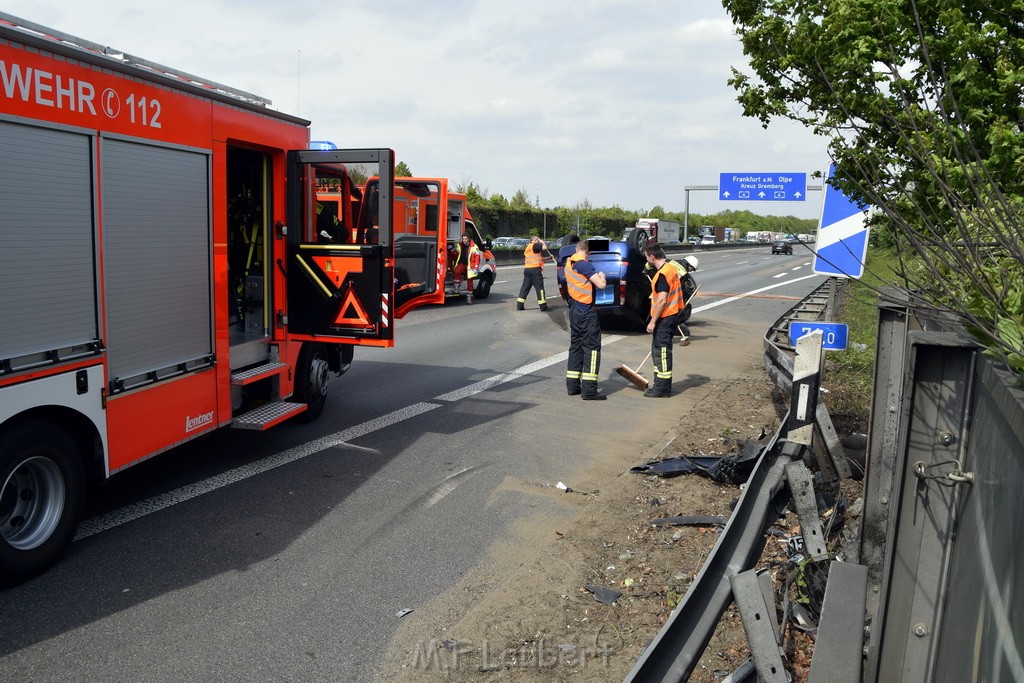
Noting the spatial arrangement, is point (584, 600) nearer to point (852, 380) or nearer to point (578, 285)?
point (578, 285)

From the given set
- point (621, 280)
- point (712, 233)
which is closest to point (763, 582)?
point (621, 280)

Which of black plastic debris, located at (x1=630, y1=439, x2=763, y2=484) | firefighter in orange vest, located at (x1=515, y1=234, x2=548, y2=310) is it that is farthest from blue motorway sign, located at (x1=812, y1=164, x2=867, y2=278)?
firefighter in orange vest, located at (x1=515, y1=234, x2=548, y2=310)

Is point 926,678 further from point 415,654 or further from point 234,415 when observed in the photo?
point 234,415

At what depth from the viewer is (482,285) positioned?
2083cm

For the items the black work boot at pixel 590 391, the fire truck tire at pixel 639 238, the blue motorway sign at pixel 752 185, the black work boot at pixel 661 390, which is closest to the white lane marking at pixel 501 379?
the black work boot at pixel 590 391

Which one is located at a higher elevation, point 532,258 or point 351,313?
point 532,258

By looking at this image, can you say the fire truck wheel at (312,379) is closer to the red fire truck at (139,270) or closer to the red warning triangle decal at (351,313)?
the red fire truck at (139,270)

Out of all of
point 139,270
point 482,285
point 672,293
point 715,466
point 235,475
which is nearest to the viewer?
point 139,270

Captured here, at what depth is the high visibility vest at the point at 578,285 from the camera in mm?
9898

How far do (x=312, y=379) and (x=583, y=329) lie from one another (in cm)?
335

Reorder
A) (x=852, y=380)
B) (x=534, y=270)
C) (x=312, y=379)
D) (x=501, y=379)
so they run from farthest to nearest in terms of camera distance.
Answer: (x=534, y=270) < (x=501, y=379) < (x=852, y=380) < (x=312, y=379)

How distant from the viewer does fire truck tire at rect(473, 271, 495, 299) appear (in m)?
20.7

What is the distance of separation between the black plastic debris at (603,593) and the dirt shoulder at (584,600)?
2 centimetres

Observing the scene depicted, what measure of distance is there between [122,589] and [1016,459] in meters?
4.33
